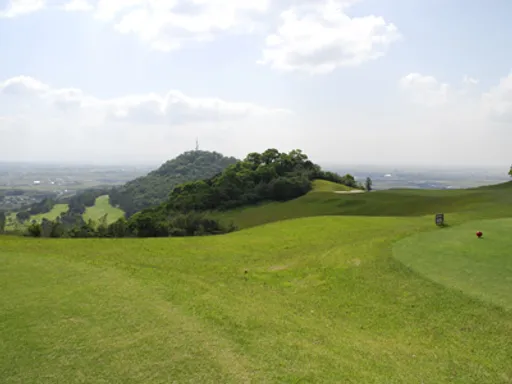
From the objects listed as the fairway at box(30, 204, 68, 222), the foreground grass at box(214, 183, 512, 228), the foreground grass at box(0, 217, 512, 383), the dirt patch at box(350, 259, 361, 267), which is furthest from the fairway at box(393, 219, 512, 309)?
the fairway at box(30, 204, 68, 222)

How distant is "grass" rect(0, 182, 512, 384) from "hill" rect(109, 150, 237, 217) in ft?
318

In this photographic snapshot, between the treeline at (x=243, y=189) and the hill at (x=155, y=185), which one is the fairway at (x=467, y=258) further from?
the hill at (x=155, y=185)

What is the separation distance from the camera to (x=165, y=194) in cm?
13400

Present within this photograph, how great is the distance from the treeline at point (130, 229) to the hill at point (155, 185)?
81.6 metres

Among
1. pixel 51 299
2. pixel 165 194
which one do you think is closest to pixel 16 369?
pixel 51 299

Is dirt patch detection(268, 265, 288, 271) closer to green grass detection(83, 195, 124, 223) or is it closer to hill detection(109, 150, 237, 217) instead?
green grass detection(83, 195, 124, 223)

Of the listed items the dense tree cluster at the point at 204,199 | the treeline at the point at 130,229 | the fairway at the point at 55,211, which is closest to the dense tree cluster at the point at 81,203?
the dense tree cluster at the point at 204,199

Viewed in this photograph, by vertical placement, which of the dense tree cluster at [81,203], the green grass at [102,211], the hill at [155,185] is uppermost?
the hill at [155,185]

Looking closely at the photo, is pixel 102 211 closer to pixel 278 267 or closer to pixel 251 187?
pixel 251 187

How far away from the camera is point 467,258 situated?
1440cm

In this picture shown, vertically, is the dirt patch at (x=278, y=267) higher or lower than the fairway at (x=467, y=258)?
lower

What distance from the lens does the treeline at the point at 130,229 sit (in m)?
23.9

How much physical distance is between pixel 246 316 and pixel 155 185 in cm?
14406

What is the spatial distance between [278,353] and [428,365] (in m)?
3.26
